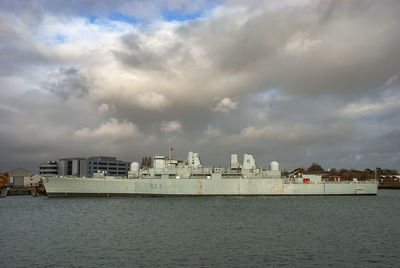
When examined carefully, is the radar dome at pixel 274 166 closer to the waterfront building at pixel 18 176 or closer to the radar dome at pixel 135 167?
the radar dome at pixel 135 167

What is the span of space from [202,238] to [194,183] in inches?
1070

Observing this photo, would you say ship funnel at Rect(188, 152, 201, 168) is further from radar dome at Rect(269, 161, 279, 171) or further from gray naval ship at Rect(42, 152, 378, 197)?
radar dome at Rect(269, 161, 279, 171)

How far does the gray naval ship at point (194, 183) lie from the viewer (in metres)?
48.0

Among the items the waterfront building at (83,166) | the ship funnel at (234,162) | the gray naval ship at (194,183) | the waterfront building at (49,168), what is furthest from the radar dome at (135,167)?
the waterfront building at (49,168)

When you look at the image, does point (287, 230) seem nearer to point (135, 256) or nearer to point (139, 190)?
point (135, 256)

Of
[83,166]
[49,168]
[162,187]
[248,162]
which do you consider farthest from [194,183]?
[49,168]

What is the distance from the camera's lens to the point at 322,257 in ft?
55.9

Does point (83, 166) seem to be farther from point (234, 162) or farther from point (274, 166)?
point (274, 166)

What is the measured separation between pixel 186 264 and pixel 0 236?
15.2m

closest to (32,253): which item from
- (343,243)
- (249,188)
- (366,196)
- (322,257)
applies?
(322,257)

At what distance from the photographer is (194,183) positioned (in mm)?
48719

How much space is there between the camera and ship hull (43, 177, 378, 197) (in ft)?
157

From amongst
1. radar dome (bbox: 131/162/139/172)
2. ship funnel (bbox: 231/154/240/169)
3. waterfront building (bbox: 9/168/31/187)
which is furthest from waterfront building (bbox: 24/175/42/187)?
ship funnel (bbox: 231/154/240/169)

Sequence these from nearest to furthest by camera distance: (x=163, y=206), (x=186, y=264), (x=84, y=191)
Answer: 1. (x=186, y=264)
2. (x=163, y=206)
3. (x=84, y=191)
